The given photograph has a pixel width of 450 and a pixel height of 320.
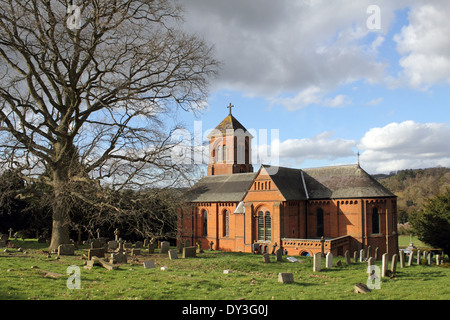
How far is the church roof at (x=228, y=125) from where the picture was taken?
47.8 meters

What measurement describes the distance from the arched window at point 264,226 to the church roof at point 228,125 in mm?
15308

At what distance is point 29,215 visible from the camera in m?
38.3

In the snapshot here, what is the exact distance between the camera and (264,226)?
3550cm

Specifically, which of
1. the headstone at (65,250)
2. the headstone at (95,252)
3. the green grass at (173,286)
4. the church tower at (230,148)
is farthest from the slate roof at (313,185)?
the headstone at (65,250)

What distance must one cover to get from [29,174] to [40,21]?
28.6 ft

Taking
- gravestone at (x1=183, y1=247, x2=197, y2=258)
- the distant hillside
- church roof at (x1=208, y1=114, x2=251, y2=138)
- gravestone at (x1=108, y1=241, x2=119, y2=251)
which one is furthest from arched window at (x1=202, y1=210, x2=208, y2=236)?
the distant hillside

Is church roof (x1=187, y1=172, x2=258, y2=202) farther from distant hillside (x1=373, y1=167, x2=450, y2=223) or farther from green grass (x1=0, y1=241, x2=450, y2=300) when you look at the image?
distant hillside (x1=373, y1=167, x2=450, y2=223)

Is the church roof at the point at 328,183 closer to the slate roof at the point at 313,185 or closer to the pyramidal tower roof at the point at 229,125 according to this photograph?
the slate roof at the point at 313,185

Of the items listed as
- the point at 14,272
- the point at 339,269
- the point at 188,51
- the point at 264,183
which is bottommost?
the point at 339,269

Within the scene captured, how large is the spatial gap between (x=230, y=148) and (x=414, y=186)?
312 ft

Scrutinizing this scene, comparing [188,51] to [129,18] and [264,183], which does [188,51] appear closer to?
[129,18]
